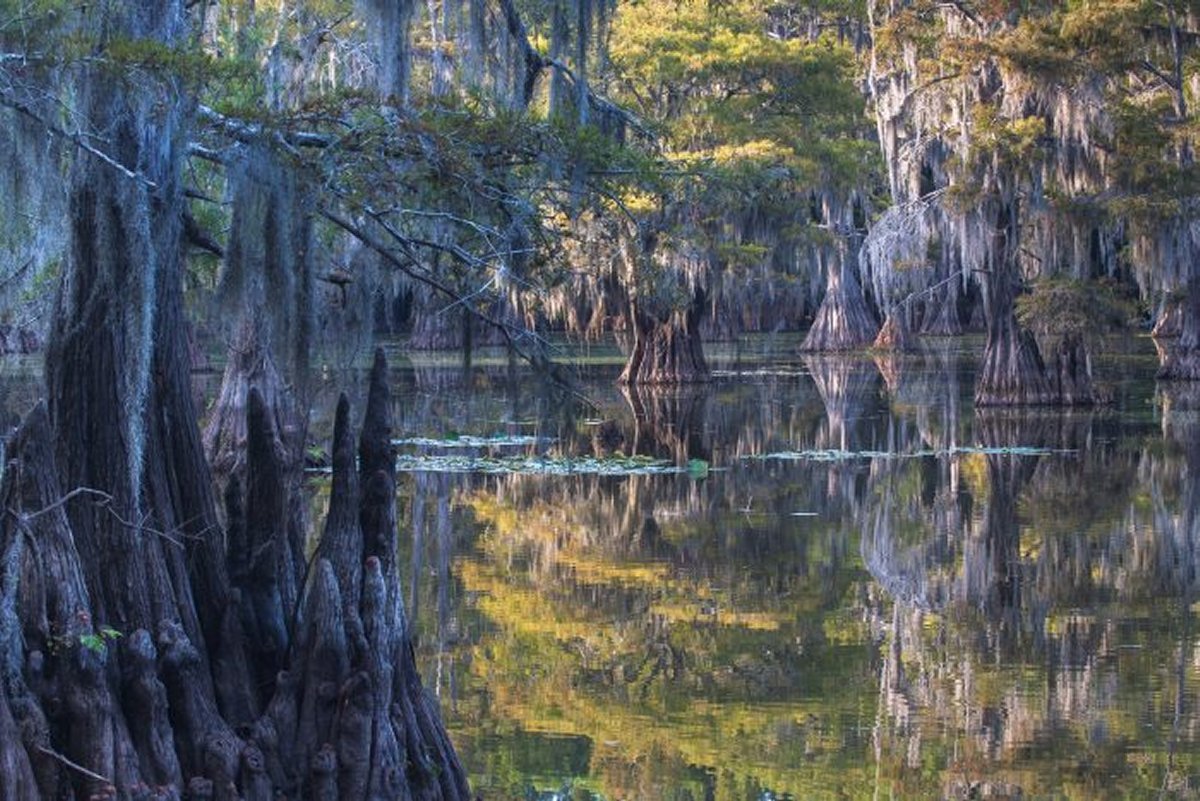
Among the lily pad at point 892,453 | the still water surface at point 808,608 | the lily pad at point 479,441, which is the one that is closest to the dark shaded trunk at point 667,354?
the lily pad at point 479,441

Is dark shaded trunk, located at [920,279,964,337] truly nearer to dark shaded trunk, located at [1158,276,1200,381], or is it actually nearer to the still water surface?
dark shaded trunk, located at [1158,276,1200,381]

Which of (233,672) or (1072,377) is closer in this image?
(233,672)

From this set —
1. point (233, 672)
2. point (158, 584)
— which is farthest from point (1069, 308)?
point (158, 584)

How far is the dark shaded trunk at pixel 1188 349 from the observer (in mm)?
26814

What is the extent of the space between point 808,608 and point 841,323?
3066 cm

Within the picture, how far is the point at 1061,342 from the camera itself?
2347 centimetres

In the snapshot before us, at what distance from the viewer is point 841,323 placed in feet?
135

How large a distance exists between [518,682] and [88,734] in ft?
11.6

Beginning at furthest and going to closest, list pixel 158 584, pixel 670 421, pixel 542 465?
pixel 670 421 → pixel 542 465 → pixel 158 584

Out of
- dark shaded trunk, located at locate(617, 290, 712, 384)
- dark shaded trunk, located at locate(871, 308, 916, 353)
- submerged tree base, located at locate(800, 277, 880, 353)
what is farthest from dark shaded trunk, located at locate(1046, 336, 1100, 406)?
submerged tree base, located at locate(800, 277, 880, 353)

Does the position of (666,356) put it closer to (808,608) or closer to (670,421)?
(670,421)

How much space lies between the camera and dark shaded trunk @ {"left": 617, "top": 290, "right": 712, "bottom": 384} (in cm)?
2864

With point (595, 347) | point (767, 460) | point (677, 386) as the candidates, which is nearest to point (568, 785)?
point (767, 460)

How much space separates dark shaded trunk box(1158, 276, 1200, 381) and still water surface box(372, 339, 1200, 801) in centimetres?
643
